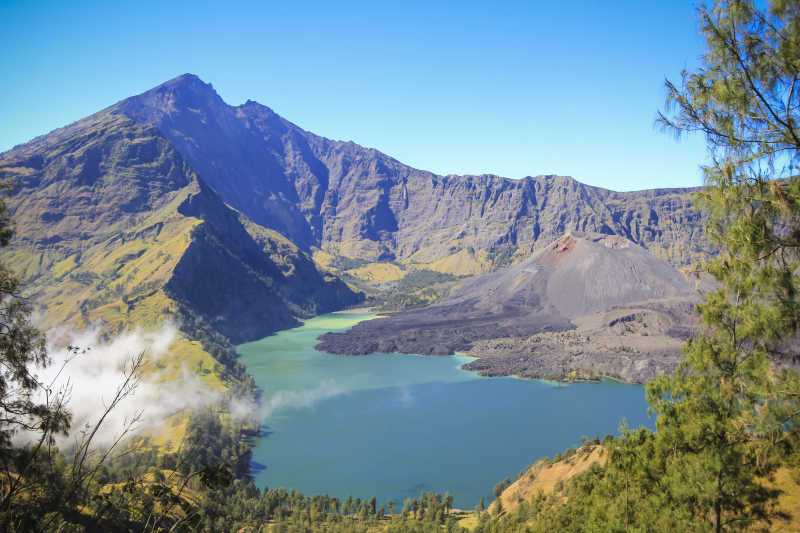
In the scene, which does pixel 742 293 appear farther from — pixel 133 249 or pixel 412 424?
pixel 133 249

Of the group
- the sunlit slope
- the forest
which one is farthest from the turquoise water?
the forest

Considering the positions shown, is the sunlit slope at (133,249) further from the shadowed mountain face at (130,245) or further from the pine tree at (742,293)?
the pine tree at (742,293)

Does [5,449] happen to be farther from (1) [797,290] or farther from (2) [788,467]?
(2) [788,467]

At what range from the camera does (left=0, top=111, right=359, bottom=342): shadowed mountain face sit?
12106 cm

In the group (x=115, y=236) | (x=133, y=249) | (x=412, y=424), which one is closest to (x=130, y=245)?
(x=133, y=249)

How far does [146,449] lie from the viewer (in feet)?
198

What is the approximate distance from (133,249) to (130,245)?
173 inches

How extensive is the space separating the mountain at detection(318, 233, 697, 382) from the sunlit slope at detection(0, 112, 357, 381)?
3602 centimetres

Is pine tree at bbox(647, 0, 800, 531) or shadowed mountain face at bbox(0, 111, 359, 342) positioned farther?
shadowed mountain face at bbox(0, 111, 359, 342)

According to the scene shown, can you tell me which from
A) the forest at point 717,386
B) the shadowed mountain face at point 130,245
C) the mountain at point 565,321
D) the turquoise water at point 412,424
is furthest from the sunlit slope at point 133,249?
the forest at point 717,386

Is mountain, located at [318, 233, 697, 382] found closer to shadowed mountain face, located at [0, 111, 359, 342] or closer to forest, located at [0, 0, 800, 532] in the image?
shadowed mountain face, located at [0, 111, 359, 342]

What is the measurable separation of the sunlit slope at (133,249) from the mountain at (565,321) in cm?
3602

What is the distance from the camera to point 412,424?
78562 mm

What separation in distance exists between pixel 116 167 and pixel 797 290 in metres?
211
